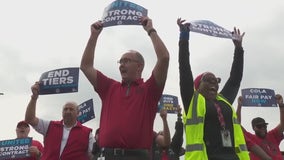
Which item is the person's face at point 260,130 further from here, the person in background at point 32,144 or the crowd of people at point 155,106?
the person in background at point 32,144

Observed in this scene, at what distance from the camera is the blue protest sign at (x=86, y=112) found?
29.1ft

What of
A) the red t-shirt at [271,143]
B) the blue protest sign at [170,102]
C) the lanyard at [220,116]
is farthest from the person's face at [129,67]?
the blue protest sign at [170,102]

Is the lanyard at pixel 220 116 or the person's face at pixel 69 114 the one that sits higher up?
the person's face at pixel 69 114

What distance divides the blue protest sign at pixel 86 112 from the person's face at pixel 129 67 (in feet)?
14.9

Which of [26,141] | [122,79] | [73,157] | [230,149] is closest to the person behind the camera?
[230,149]

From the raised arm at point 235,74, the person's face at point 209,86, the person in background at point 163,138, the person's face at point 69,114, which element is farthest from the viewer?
the person's face at point 69,114

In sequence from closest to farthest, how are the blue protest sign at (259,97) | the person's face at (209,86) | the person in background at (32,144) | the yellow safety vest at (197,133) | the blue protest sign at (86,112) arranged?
1. the yellow safety vest at (197,133)
2. the person's face at (209,86)
3. the person in background at (32,144)
4. the blue protest sign at (86,112)
5. the blue protest sign at (259,97)

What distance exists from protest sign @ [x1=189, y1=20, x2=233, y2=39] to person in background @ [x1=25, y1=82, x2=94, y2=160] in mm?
2085

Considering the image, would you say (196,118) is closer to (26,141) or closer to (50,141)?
(50,141)

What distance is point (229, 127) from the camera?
162 inches

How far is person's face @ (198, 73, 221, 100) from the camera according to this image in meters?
4.34

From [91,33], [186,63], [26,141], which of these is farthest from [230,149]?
[26,141]

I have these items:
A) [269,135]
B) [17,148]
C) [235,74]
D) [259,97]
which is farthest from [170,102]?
[235,74]

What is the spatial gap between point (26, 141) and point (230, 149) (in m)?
4.13
